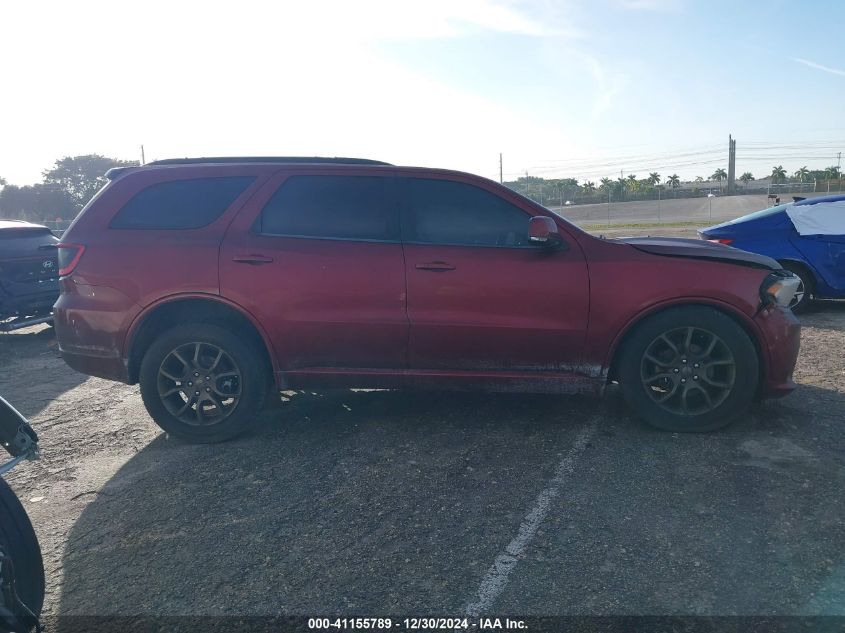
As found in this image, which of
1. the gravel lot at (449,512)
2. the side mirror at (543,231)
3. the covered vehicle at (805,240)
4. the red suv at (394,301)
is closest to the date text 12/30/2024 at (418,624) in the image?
the gravel lot at (449,512)

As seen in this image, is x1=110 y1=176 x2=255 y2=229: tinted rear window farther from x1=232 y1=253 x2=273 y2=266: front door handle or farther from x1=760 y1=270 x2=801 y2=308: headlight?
x1=760 y1=270 x2=801 y2=308: headlight

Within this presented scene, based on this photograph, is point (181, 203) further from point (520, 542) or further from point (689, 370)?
point (689, 370)

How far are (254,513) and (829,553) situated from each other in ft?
9.11

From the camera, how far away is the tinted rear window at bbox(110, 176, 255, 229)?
4.20m

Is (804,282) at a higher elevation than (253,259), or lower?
lower

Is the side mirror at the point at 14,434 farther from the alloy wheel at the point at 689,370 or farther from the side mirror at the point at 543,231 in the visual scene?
the alloy wheel at the point at 689,370

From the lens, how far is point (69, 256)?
418cm

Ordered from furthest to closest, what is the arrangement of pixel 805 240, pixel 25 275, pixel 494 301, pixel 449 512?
pixel 25 275 → pixel 805 240 → pixel 494 301 → pixel 449 512

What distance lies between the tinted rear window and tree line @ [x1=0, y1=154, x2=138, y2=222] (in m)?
39.6

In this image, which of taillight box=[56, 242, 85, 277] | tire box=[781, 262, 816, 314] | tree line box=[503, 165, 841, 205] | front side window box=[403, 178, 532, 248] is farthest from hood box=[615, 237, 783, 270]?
tree line box=[503, 165, 841, 205]

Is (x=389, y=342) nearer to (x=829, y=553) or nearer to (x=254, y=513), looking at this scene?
(x=254, y=513)

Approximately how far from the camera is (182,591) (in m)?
2.60

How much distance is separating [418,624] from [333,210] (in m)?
2.74

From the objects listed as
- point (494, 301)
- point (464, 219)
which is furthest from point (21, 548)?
point (464, 219)
